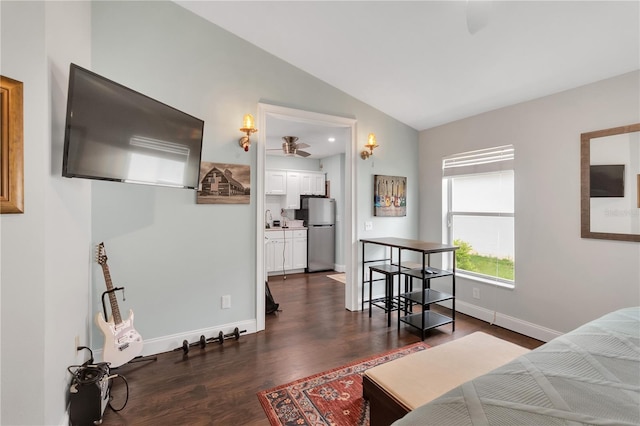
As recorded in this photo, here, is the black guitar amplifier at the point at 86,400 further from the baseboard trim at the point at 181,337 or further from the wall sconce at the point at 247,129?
the wall sconce at the point at 247,129

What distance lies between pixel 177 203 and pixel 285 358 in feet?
5.57

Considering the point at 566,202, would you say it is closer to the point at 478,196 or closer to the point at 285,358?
the point at 478,196

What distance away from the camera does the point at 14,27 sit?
133cm

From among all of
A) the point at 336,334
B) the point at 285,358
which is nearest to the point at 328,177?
the point at 336,334

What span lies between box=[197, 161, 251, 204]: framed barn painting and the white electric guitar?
917 mm

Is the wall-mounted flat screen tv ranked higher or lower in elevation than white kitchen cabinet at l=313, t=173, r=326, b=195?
lower

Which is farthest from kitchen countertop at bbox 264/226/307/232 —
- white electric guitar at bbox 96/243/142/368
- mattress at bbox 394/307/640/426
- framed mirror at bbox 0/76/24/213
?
mattress at bbox 394/307/640/426

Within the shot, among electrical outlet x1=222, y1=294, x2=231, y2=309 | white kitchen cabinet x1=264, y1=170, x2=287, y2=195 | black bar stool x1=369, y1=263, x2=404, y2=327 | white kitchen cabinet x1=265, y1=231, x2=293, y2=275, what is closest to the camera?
electrical outlet x1=222, y1=294, x2=231, y2=309

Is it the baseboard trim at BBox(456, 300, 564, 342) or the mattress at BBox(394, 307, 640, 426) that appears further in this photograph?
the baseboard trim at BBox(456, 300, 564, 342)

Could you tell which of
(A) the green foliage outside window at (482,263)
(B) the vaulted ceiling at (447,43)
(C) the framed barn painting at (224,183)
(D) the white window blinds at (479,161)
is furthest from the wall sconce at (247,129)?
(A) the green foliage outside window at (482,263)

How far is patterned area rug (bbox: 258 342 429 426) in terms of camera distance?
1759 mm

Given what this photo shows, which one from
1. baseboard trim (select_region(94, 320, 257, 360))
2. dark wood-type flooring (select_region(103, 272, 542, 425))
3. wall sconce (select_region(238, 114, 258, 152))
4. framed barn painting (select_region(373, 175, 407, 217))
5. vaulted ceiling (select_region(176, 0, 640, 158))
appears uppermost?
vaulted ceiling (select_region(176, 0, 640, 158))

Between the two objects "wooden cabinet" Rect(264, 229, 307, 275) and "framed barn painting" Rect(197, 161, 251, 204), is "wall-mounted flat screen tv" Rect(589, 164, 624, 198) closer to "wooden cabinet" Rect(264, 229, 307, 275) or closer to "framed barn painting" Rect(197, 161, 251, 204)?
"framed barn painting" Rect(197, 161, 251, 204)

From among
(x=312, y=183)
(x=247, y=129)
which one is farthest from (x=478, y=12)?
(x=312, y=183)
